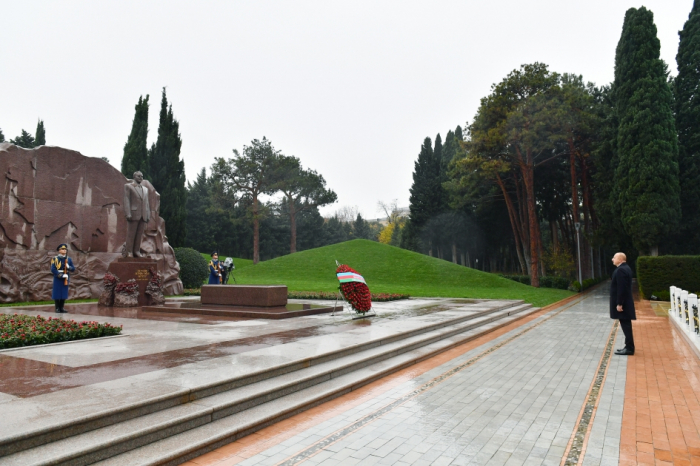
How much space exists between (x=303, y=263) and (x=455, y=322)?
2794cm

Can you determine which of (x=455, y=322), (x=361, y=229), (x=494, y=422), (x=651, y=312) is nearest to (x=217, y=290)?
(x=455, y=322)

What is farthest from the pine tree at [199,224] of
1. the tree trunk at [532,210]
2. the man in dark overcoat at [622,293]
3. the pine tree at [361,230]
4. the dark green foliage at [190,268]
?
the man in dark overcoat at [622,293]

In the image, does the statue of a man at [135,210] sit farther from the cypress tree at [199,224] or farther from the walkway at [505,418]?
the cypress tree at [199,224]

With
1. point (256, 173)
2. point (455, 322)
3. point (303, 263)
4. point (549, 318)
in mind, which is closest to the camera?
point (455, 322)

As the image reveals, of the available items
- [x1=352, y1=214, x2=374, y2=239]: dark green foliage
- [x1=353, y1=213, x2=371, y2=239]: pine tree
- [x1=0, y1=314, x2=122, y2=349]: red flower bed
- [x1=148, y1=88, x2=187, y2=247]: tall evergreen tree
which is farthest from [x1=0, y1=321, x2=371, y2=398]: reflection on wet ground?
[x1=353, y1=213, x2=371, y2=239]: pine tree

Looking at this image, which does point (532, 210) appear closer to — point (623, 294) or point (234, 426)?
point (623, 294)

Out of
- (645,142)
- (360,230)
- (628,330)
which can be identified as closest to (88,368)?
(628,330)

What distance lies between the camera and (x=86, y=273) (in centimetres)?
1611

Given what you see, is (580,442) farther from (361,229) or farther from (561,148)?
(361,229)

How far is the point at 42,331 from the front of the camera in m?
7.04

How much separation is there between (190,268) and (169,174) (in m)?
7.96

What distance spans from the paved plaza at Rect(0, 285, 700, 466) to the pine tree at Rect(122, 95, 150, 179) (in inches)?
813

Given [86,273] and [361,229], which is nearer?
[86,273]

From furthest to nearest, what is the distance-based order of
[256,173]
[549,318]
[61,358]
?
1. [256,173]
2. [549,318]
3. [61,358]
